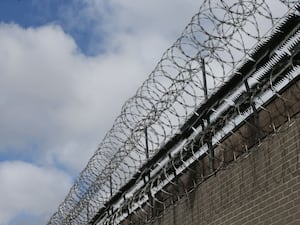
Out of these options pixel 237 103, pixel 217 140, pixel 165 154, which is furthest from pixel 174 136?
pixel 237 103

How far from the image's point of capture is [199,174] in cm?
783

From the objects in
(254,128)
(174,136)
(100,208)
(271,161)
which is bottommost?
(271,161)

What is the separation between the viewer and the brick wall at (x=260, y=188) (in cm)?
563

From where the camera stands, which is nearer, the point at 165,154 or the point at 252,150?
the point at 252,150

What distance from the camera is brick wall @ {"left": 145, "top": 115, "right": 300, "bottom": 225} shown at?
5.63 meters

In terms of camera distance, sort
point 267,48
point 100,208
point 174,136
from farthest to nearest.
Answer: point 100,208 < point 174,136 < point 267,48

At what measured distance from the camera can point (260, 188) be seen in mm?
6113

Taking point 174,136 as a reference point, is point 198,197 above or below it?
below

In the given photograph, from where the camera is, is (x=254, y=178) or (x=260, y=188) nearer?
(x=260, y=188)

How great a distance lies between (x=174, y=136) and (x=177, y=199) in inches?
33.6

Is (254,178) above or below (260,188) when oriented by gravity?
above

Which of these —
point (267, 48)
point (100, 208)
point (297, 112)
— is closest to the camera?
point (297, 112)

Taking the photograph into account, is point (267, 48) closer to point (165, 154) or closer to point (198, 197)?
point (198, 197)

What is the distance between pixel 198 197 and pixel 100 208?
166 inches
